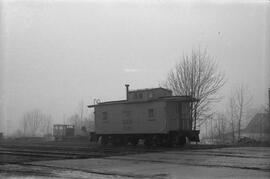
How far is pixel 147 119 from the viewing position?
3030 cm

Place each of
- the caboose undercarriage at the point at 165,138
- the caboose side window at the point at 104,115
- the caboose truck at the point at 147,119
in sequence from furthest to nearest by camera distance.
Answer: the caboose side window at the point at 104,115 → the caboose truck at the point at 147,119 → the caboose undercarriage at the point at 165,138

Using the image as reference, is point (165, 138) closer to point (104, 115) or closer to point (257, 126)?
point (104, 115)

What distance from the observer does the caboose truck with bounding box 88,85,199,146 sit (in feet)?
95.7

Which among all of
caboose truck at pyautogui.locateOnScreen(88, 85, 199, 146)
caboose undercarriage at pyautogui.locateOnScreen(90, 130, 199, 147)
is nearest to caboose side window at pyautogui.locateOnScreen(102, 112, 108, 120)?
caboose truck at pyautogui.locateOnScreen(88, 85, 199, 146)

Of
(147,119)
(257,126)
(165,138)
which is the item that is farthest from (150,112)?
(257,126)

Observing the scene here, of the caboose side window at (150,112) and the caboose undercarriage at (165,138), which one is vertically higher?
the caboose side window at (150,112)

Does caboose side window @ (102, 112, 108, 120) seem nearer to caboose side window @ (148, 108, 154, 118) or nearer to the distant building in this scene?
caboose side window @ (148, 108, 154, 118)

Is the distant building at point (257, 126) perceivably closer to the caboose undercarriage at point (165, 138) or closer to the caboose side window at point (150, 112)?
the caboose undercarriage at point (165, 138)

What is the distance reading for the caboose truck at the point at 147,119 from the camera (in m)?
29.2

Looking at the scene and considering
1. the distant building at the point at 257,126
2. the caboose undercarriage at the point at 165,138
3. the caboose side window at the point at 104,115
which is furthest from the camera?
the distant building at the point at 257,126

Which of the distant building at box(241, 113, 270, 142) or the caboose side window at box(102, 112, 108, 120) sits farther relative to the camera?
the distant building at box(241, 113, 270, 142)

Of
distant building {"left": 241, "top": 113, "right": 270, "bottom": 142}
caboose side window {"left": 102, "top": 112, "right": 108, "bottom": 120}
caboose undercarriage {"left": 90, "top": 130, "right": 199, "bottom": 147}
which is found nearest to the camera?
caboose undercarriage {"left": 90, "top": 130, "right": 199, "bottom": 147}

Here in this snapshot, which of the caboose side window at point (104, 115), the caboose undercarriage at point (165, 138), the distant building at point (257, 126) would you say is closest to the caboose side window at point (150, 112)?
the caboose undercarriage at point (165, 138)

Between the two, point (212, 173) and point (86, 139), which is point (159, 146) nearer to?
point (212, 173)
